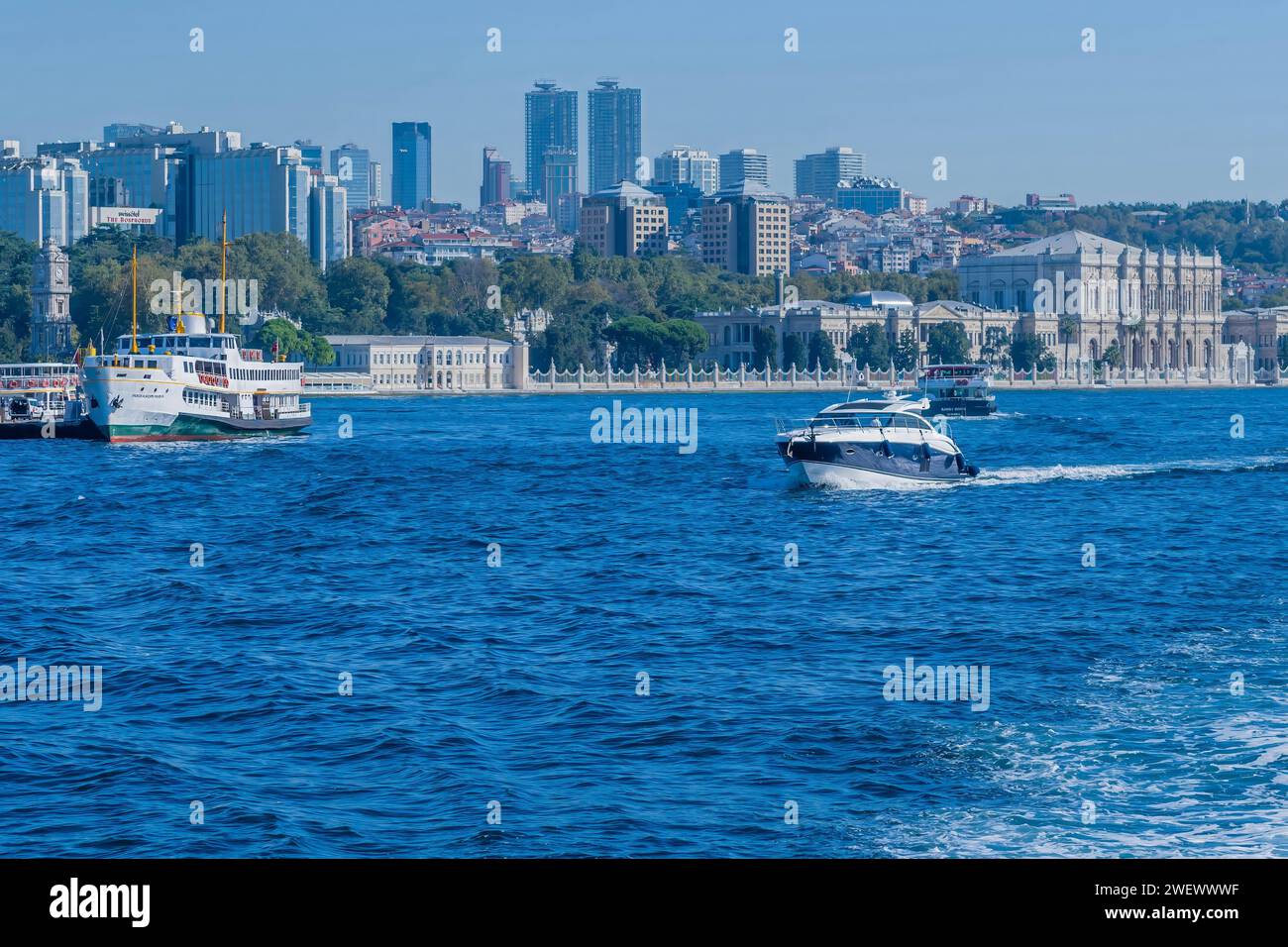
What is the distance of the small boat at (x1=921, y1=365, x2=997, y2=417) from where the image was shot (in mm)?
84250

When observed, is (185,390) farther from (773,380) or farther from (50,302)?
(773,380)

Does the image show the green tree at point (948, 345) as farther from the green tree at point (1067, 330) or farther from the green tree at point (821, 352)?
the green tree at point (1067, 330)

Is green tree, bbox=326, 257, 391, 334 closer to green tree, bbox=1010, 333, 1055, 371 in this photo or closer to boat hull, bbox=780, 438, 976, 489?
green tree, bbox=1010, 333, 1055, 371

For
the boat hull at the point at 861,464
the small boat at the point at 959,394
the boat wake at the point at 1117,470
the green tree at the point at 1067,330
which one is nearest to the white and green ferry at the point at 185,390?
the boat wake at the point at 1117,470

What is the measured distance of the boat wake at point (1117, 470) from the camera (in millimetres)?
42344

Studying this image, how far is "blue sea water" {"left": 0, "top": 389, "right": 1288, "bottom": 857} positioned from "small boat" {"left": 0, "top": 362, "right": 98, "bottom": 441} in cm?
2319

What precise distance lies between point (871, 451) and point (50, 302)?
324 feet

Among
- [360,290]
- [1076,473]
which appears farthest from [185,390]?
[360,290]

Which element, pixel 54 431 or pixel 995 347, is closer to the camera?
pixel 54 431

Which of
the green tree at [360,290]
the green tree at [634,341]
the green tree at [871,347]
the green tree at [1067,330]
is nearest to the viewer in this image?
the green tree at [634,341]

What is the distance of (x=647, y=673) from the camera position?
1633cm

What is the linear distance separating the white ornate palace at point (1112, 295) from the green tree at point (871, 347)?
18.7 meters

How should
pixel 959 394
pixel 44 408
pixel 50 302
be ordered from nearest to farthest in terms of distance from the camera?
1. pixel 44 408
2. pixel 959 394
3. pixel 50 302
